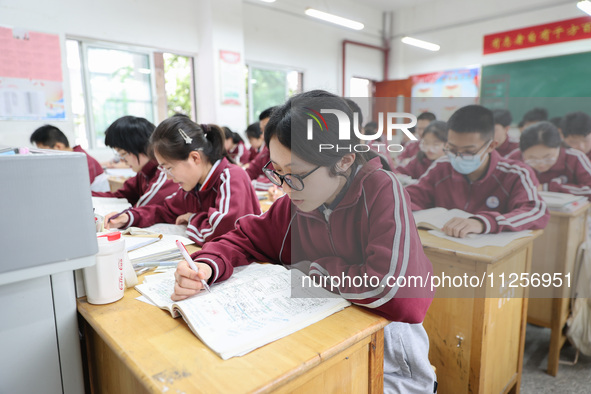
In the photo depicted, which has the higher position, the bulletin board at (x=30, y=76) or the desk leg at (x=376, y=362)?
the bulletin board at (x=30, y=76)

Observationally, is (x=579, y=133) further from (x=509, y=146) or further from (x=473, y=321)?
(x=473, y=321)

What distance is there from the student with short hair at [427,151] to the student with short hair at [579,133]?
0.74m

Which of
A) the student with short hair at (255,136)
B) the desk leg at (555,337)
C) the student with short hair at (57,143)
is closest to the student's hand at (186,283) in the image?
the desk leg at (555,337)

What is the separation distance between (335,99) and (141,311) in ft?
2.06

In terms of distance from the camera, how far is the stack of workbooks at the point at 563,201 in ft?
5.87

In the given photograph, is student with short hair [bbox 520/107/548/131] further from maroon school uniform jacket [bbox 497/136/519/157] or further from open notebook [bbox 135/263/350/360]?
open notebook [bbox 135/263/350/360]

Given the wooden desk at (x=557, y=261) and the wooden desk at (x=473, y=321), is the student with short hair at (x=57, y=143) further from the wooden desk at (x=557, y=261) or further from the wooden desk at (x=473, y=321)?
the wooden desk at (x=557, y=261)

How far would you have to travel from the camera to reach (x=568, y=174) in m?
2.17

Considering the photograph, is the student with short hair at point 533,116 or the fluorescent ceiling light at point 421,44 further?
the fluorescent ceiling light at point 421,44

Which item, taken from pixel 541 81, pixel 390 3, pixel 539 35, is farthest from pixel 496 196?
pixel 390 3

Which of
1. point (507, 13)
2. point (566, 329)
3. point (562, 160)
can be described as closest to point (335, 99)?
point (566, 329)

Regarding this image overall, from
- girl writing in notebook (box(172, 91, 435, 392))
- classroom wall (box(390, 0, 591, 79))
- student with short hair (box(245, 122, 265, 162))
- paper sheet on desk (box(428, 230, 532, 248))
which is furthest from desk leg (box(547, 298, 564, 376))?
classroom wall (box(390, 0, 591, 79))

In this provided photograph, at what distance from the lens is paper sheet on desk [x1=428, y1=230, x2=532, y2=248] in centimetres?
130

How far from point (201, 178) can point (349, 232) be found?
2.67 feet
